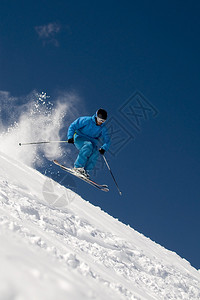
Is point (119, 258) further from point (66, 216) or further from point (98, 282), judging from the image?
point (98, 282)

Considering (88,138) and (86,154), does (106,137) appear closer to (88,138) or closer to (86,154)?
(88,138)

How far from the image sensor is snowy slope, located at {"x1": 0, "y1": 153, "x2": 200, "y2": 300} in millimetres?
2162

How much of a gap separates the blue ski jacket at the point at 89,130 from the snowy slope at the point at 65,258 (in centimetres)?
216

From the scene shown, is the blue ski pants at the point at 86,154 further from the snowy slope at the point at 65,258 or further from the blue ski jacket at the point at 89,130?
the snowy slope at the point at 65,258

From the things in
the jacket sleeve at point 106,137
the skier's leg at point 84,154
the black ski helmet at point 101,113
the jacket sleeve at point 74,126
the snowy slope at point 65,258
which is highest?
the black ski helmet at point 101,113

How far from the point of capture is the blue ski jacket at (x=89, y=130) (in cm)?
882

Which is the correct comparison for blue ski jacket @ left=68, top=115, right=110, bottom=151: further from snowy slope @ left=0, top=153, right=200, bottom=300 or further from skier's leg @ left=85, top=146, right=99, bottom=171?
snowy slope @ left=0, top=153, right=200, bottom=300

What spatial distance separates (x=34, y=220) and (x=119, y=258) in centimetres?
187

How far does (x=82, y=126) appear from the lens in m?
8.90

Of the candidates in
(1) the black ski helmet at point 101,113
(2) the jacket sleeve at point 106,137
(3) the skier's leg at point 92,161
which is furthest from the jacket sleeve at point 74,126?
(3) the skier's leg at point 92,161

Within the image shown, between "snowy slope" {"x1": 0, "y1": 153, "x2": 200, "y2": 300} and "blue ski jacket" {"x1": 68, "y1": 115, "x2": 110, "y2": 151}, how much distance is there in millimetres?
2155

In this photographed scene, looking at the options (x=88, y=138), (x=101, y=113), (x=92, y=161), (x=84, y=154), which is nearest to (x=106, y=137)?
(x=88, y=138)

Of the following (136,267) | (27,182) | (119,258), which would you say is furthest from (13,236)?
(27,182)

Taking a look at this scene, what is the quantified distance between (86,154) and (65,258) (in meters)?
5.14
